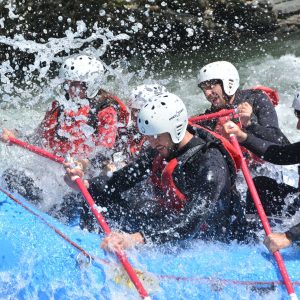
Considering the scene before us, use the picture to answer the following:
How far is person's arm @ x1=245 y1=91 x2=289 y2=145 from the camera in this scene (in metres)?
4.63

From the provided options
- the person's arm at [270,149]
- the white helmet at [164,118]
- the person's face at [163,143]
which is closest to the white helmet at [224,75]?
the person's arm at [270,149]

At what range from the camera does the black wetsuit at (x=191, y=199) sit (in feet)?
10.7

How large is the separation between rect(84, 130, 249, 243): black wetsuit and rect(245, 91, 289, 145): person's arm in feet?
3.62

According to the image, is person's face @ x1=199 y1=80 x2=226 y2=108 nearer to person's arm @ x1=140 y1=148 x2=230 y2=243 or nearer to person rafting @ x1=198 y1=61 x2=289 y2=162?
person rafting @ x1=198 y1=61 x2=289 y2=162

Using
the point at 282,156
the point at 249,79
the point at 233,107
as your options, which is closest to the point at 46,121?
the point at 233,107

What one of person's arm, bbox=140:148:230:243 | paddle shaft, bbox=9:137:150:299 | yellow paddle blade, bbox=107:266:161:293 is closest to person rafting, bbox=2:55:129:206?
paddle shaft, bbox=9:137:150:299

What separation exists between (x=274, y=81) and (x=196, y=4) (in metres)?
2.12

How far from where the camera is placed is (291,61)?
382 inches

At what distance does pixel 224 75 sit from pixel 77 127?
1.47 metres

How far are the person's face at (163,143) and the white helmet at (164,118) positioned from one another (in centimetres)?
3

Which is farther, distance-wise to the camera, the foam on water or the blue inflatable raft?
the foam on water

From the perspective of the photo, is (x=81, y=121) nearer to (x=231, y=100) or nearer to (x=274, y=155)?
(x=231, y=100)

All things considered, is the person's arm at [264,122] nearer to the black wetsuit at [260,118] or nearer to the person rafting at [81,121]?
the black wetsuit at [260,118]

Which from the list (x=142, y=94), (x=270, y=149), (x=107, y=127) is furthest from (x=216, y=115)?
(x=107, y=127)
